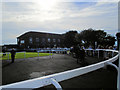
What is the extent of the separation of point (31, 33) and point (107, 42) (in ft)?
120

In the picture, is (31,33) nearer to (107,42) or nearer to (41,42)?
(41,42)

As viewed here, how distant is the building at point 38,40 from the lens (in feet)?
172

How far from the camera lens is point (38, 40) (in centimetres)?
5488

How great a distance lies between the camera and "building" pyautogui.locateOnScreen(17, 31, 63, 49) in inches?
2069

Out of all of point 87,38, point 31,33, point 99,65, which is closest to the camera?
point 99,65

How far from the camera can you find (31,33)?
2078 inches

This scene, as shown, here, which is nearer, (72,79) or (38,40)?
(72,79)

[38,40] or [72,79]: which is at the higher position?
[38,40]

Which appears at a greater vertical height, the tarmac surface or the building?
the building

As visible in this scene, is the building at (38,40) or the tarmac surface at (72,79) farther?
the building at (38,40)

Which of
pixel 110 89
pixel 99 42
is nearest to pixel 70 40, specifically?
pixel 99 42

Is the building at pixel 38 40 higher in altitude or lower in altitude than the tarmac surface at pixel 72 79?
higher

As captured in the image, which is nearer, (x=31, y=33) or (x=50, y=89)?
(x=50, y=89)

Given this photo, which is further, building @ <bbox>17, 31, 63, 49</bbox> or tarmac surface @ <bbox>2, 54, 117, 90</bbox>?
building @ <bbox>17, 31, 63, 49</bbox>
